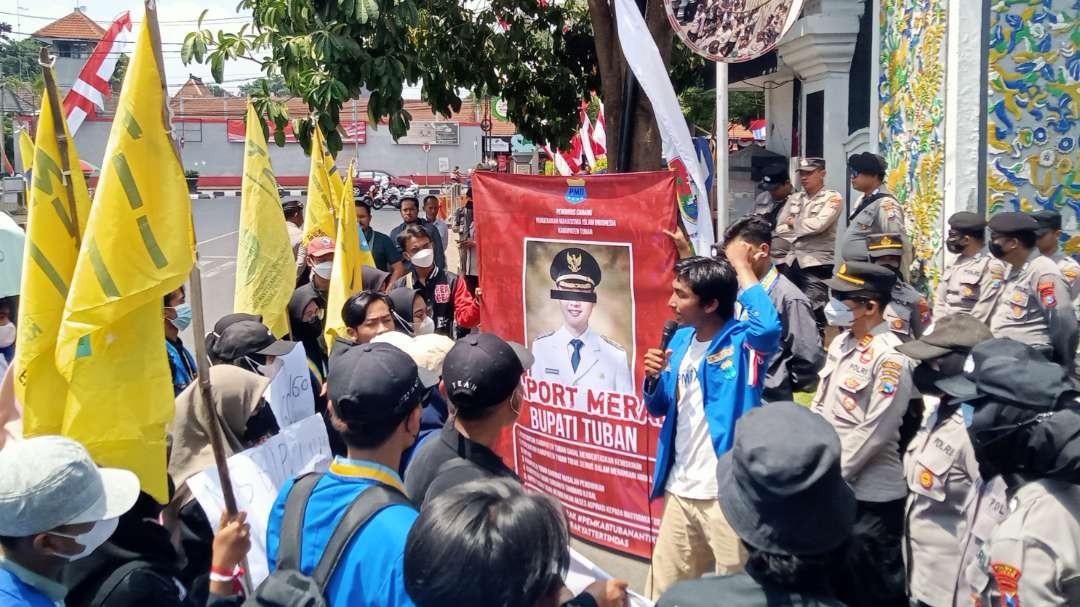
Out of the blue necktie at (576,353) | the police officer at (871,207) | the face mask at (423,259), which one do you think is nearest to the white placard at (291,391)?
the blue necktie at (576,353)

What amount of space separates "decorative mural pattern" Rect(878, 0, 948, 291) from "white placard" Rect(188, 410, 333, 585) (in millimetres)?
6282

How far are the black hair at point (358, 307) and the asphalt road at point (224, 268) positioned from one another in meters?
0.86

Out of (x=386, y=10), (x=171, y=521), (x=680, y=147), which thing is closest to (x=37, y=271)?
(x=171, y=521)

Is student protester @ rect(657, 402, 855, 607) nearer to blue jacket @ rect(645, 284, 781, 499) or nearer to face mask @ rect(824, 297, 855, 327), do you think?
blue jacket @ rect(645, 284, 781, 499)

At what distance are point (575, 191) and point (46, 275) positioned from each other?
8.20 feet

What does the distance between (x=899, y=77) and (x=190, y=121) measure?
200 feet

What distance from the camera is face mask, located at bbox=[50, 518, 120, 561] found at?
2350 millimetres

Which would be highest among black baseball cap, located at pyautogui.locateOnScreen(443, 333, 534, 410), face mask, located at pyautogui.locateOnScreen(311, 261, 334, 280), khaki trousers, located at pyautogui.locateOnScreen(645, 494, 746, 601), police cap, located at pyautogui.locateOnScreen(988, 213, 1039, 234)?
police cap, located at pyautogui.locateOnScreen(988, 213, 1039, 234)

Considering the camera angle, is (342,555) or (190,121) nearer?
(342,555)

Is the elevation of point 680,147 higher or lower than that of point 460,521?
higher

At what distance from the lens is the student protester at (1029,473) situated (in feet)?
7.70

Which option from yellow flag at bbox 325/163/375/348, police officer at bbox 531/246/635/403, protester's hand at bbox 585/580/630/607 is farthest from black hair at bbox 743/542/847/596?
yellow flag at bbox 325/163/375/348

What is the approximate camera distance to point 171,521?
3285 millimetres

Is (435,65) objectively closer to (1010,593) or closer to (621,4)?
(621,4)
